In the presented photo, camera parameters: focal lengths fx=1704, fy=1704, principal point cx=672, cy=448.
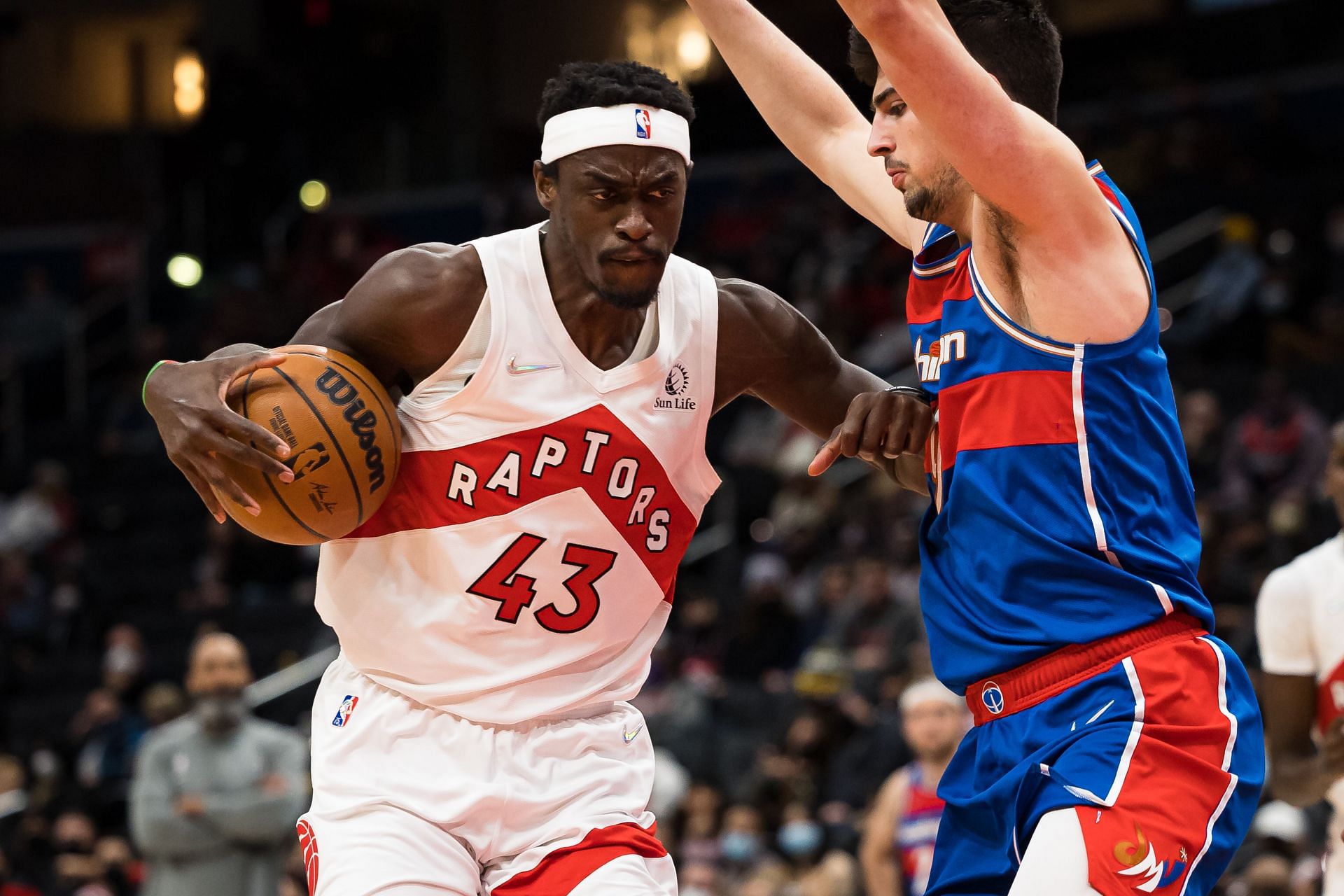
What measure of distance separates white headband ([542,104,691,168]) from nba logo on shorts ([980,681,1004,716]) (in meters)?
1.46

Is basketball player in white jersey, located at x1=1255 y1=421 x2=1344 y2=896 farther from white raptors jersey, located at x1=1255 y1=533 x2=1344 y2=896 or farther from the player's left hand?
the player's left hand

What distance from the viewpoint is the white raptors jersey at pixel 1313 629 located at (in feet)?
17.2

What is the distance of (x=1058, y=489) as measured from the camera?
3176 millimetres

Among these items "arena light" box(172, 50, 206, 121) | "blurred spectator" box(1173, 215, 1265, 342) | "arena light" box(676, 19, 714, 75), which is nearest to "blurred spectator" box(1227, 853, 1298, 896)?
"blurred spectator" box(1173, 215, 1265, 342)

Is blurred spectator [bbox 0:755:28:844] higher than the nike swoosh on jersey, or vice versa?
the nike swoosh on jersey

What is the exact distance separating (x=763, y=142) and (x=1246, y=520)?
11.4 meters

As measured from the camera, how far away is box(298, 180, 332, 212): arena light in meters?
21.0

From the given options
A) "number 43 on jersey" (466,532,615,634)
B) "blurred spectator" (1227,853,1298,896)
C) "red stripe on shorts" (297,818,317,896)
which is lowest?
"blurred spectator" (1227,853,1298,896)

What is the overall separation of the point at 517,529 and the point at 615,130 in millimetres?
963

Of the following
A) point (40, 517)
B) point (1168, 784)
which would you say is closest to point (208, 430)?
point (1168, 784)

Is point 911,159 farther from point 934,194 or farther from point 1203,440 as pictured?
point 1203,440

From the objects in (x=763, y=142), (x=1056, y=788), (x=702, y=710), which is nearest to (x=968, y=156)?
(x=1056, y=788)

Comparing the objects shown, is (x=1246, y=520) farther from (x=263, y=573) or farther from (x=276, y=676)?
(x=263, y=573)

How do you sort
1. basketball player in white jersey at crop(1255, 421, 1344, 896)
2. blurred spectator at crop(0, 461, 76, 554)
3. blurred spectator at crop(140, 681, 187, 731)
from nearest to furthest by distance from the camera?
basketball player in white jersey at crop(1255, 421, 1344, 896) → blurred spectator at crop(140, 681, 187, 731) → blurred spectator at crop(0, 461, 76, 554)
